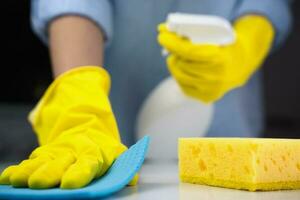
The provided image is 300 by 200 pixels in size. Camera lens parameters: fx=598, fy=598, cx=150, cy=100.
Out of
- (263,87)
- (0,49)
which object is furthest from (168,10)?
(0,49)

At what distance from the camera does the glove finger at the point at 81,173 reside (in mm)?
730

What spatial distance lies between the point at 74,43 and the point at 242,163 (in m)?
0.61

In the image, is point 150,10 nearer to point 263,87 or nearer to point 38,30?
point 38,30

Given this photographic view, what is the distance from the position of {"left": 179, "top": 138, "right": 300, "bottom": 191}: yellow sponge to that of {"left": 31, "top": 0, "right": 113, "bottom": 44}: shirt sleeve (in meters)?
0.55

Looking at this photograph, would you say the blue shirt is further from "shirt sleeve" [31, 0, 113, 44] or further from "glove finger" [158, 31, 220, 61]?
"glove finger" [158, 31, 220, 61]

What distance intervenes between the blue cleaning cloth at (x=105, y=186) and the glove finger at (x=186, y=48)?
18.9 inches

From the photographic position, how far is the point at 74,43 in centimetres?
131

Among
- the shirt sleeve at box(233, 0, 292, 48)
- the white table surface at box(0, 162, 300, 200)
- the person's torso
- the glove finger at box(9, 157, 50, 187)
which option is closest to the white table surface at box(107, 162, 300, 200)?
the white table surface at box(0, 162, 300, 200)

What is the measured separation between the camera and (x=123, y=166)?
81 cm

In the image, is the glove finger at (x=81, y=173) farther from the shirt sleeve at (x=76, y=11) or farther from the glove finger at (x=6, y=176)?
the shirt sleeve at (x=76, y=11)

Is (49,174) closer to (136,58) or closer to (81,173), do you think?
(81,173)

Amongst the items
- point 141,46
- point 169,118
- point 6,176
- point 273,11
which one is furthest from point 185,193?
point 273,11

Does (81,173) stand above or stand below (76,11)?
below

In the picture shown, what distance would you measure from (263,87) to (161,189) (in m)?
1.76
